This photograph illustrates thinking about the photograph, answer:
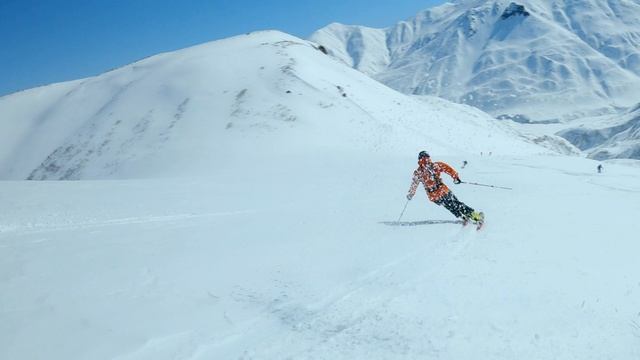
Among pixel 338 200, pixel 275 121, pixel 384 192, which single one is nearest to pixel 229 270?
pixel 338 200

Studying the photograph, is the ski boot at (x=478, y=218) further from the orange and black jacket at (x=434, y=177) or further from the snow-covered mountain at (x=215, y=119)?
the snow-covered mountain at (x=215, y=119)

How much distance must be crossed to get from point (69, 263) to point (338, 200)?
1033 centimetres

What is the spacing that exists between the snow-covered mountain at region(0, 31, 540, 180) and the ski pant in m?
20.3

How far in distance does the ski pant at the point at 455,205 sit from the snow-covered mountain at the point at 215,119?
66.6 ft

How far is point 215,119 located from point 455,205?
109 ft

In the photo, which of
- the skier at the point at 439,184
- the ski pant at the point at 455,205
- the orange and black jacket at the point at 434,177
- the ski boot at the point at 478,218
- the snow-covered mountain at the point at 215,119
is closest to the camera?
the ski boot at the point at 478,218

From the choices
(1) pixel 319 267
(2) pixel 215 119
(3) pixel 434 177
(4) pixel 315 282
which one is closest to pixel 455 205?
(3) pixel 434 177

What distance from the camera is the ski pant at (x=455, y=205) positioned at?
13.1 meters

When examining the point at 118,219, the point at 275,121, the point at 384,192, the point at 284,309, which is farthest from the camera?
the point at 275,121

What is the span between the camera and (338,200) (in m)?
18.2

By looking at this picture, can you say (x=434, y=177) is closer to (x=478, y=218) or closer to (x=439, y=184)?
(x=439, y=184)

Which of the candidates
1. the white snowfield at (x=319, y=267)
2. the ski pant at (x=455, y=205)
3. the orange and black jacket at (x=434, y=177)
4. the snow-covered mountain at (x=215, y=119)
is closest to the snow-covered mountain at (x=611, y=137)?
the snow-covered mountain at (x=215, y=119)

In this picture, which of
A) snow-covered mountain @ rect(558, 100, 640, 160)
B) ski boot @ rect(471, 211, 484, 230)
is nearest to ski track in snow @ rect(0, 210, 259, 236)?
ski boot @ rect(471, 211, 484, 230)

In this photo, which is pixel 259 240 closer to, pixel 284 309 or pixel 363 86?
pixel 284 309
